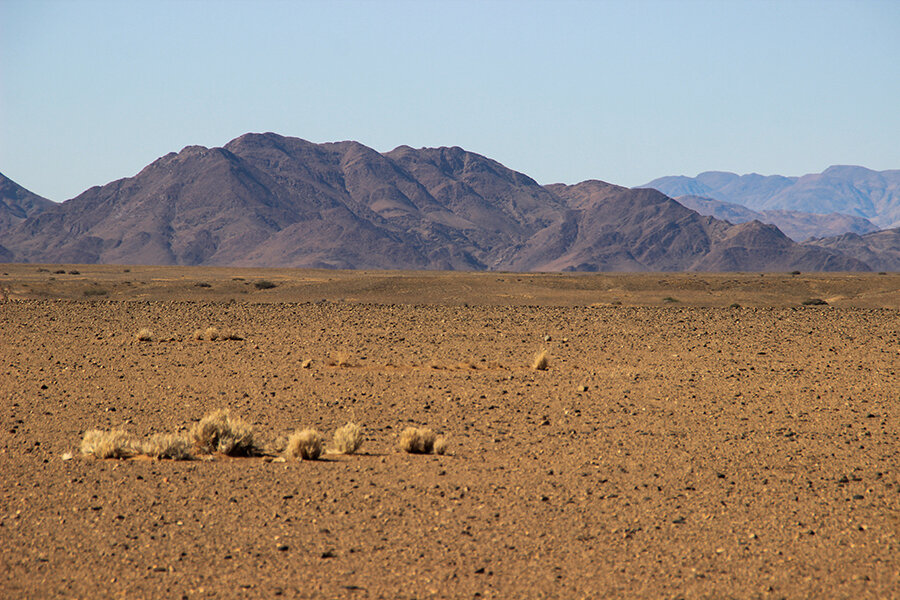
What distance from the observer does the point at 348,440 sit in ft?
36.4

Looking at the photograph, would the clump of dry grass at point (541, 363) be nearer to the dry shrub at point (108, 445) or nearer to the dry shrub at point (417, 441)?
the dry shrub at point (417, 441)

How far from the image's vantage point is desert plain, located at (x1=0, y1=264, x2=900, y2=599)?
24.2ft

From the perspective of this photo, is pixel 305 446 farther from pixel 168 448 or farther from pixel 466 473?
pixel 466 473

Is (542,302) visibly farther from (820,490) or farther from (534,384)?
(820,490)

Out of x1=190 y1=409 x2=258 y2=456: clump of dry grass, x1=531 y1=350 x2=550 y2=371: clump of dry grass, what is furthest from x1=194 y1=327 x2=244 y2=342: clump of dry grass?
x1=190 y1=409 x2=258 y2=456: clump of dry grass

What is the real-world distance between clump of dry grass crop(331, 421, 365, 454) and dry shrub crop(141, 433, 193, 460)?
1.66 meters

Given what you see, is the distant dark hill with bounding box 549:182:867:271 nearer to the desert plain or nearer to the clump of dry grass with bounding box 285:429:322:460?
the desert plain

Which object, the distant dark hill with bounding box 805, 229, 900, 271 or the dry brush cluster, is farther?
the distant dark hill with bounding box 805, 229, 900, 271

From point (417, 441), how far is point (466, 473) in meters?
1.14

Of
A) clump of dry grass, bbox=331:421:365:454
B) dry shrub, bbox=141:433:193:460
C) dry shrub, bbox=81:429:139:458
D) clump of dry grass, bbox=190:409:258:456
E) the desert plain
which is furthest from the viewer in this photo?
clump of dry grass, bbox=331:421:365:454

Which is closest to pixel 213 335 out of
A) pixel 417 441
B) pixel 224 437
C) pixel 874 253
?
pixel 224 437

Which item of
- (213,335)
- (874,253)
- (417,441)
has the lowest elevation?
(417,441)

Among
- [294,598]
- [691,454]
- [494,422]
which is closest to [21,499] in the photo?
[294,598]

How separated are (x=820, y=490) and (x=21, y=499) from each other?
7763 millimetres
